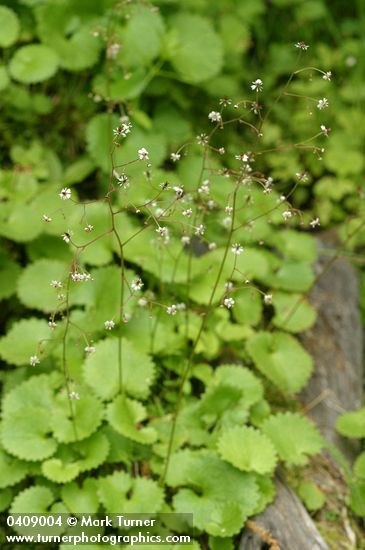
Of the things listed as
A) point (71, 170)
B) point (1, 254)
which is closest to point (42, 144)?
point (71, 170)

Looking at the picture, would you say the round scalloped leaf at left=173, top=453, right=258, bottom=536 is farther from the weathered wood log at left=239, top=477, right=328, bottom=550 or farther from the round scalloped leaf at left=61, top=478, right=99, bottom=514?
the round scalloped leaf at left=61, top=478, right=99, bottom=514

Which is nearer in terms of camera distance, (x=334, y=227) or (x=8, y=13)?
(x=8, y=13)

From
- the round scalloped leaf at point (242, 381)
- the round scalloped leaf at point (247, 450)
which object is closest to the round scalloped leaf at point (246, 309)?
the round scalloped leaf at point (242, 381)

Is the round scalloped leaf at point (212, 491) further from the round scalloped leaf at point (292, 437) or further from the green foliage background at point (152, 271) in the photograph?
the round scalloped leaf at point (292, 437)

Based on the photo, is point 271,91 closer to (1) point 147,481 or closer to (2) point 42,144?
(2) point 42,144

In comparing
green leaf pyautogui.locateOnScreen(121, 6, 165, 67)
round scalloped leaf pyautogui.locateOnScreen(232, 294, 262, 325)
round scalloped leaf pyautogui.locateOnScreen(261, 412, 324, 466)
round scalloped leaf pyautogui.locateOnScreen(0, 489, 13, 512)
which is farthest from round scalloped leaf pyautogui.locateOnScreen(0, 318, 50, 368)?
green leaf pyautogui.locateOnScreen(121, 6, 165, 67)

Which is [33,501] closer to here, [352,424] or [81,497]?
[81,497]
